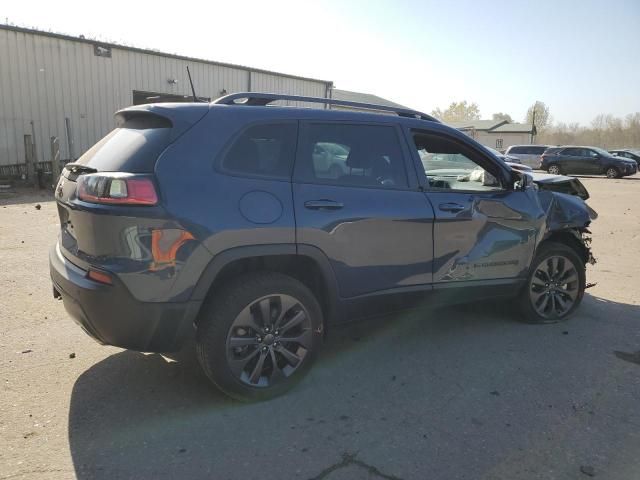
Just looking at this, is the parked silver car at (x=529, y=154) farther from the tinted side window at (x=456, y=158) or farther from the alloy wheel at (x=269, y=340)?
the alloy wheel at (x=269, y=340)

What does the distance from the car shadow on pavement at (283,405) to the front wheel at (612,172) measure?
89.6ft

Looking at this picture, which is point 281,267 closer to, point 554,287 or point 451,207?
point 451,207

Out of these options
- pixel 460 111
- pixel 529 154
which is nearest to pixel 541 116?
pixel 460 111

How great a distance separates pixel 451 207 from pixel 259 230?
1656mm

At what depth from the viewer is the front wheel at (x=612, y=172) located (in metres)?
28.1

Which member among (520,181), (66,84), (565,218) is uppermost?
(66,84)

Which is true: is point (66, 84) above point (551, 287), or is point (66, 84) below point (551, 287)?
above

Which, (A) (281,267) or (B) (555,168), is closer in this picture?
(A) (281,267)

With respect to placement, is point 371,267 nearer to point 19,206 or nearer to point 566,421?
point 566,421

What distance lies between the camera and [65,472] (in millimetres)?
2572

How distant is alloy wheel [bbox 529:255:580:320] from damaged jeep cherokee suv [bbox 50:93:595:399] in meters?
0.78

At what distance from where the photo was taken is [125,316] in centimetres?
288

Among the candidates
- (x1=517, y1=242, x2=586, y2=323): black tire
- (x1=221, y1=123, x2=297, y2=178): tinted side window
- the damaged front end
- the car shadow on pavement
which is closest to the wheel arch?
(x1=221, y1=123, x2=297, y2=178): tinted side window

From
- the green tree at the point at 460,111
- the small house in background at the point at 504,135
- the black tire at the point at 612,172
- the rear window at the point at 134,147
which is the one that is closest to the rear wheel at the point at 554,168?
the black tire at the point at 612,172
